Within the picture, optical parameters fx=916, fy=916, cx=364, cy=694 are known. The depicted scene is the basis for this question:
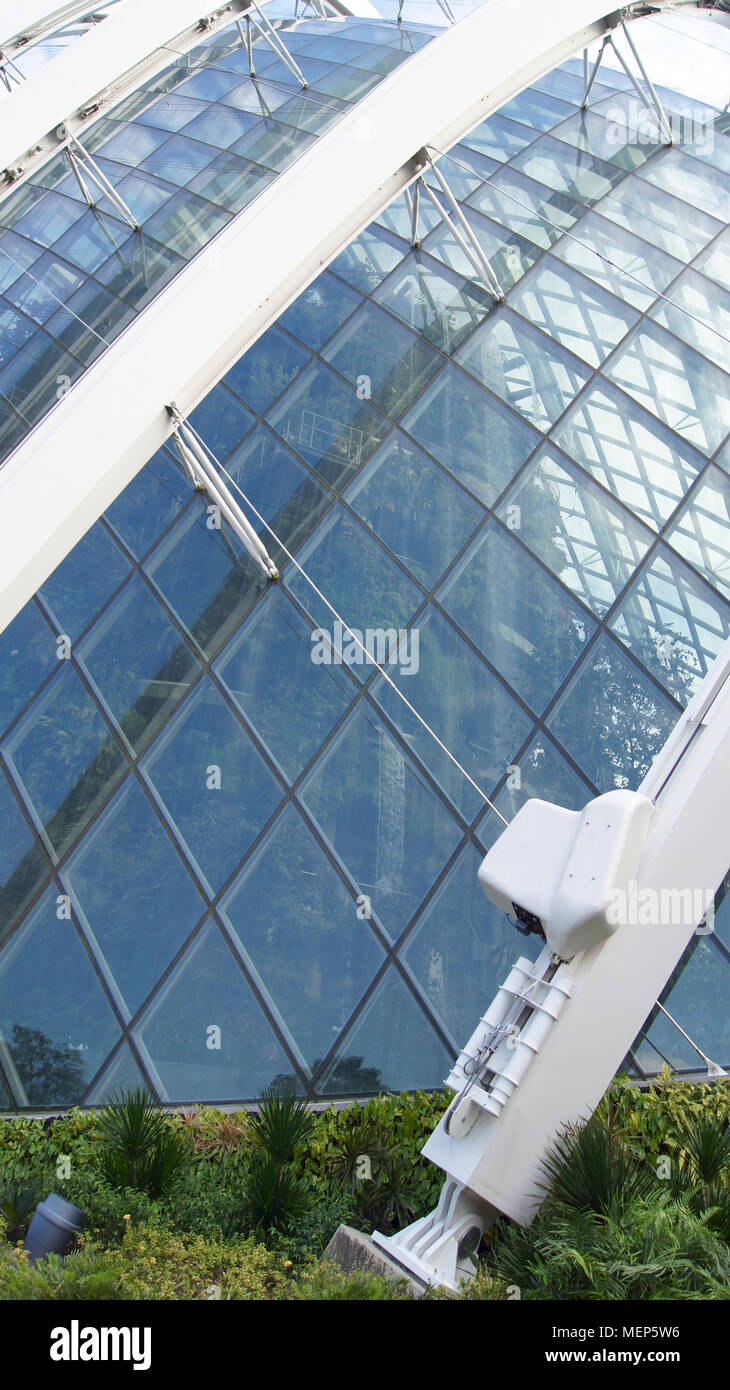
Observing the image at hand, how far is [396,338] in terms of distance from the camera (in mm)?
18578

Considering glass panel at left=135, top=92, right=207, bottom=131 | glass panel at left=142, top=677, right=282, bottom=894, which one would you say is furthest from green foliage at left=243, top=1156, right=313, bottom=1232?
glass panel at left=135, top=92, right=207, bottom=131

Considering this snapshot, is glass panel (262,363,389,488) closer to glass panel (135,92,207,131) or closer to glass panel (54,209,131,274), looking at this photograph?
glass panel (54,209,131,274)

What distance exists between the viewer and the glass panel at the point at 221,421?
1730 cm

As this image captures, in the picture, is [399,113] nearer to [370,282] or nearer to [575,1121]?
[370,282]

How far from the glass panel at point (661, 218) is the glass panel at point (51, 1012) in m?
19.4

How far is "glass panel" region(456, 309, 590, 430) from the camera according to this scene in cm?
1753

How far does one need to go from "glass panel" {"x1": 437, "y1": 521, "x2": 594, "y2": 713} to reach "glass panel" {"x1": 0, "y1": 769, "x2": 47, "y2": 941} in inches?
297

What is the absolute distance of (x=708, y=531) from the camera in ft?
53.8

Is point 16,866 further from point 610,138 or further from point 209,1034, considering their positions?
point 610,138

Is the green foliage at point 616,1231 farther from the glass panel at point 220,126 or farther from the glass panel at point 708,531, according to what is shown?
the glass panel at point 220,126

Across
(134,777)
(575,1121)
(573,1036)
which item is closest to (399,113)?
(134,777)

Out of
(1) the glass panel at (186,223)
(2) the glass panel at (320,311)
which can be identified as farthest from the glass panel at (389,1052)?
(1) the glass panel at (186,223)

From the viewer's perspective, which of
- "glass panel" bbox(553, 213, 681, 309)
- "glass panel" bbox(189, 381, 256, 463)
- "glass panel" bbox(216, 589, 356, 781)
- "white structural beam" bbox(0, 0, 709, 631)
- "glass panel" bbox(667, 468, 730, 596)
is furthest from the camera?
"glass panel" bbox(553, 213, 681, 309)

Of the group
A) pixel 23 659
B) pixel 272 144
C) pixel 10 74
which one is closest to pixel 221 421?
pixel 23 659
